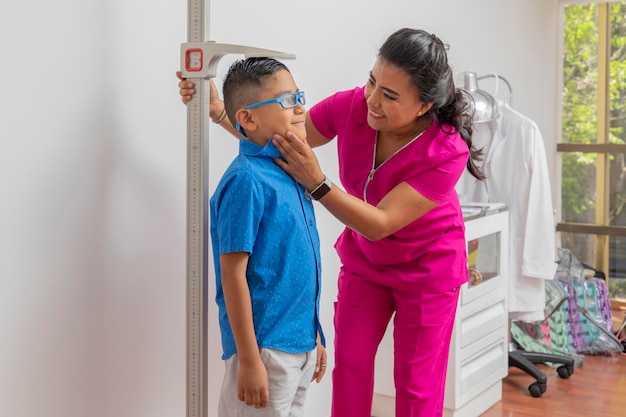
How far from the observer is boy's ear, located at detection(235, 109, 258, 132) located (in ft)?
5.85

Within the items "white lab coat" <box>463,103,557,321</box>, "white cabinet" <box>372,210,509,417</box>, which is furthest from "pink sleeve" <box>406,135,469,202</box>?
"white lab coat" <box>463,103,557,321</box>

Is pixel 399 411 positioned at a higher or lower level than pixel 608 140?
lower

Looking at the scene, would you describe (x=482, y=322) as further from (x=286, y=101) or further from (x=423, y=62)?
(x=286, y=101)

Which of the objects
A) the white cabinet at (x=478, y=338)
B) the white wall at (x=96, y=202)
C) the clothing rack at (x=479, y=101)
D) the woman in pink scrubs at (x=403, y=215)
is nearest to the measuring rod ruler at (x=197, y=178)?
the white wall at (x=96, y=202)

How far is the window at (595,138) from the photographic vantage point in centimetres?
529

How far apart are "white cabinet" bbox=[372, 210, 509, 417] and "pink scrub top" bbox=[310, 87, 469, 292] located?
87 centimetres

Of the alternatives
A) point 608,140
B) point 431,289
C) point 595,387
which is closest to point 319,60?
point 431,289

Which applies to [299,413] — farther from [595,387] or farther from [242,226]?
[595,387]

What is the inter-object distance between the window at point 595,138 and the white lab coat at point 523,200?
1820mm

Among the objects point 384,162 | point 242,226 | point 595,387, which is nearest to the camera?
point 242,226

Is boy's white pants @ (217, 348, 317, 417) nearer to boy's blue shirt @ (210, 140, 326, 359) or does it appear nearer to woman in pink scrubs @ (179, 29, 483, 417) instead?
boy's blue shirt @ (210, 140, 326, 359)

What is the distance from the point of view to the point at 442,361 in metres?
2.24

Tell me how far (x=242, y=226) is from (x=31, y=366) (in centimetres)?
55

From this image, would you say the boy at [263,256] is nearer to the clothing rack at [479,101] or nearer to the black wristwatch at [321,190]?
the black wristwatch at [321,190]
